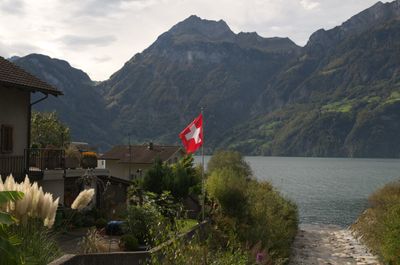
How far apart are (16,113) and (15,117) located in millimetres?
203

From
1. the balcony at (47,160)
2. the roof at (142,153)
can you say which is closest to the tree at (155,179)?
the balcony at (47,160)

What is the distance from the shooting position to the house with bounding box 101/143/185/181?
66.0 m

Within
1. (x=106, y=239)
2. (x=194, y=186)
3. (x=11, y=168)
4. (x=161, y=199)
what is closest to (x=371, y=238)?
(x=194, y=186)

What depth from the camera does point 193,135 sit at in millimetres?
25391

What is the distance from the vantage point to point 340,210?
254 ft

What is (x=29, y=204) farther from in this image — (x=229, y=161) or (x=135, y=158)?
(x=229, y=161)

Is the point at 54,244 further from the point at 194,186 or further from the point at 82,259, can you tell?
the point at 194,186

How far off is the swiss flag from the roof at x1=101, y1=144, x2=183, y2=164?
39833 mm

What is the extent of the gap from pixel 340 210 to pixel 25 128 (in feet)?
201

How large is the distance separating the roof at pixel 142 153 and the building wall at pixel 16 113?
1590 inches

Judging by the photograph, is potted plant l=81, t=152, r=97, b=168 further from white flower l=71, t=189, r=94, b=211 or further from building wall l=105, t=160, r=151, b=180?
building wall l=105, t=160, r=151, b=180

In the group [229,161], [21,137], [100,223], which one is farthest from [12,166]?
[229,161]

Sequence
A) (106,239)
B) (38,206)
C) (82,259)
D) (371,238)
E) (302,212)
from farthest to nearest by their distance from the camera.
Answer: (302,212), (371,238), (106,239), (82,259), (38,206)

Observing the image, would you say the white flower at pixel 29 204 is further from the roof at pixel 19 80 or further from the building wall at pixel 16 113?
the building wall at pixel 16 113
